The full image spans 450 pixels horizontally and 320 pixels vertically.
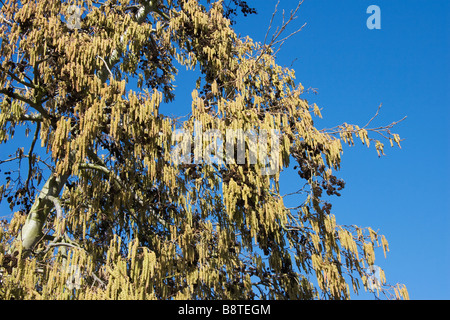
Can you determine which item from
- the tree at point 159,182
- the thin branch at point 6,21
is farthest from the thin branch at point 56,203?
the thin branch at point 6,21

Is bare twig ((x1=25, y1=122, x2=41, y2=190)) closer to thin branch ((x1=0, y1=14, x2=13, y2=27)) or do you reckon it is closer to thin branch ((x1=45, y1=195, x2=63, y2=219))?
thin branch ((x1=45, y1=195, x2=63, y2=219))

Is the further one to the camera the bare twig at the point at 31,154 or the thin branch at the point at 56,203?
the bare twig at the point at 31,154

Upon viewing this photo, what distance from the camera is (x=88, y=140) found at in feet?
16.1

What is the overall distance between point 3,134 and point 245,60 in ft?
12.7

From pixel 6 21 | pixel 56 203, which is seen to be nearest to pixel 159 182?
pixel 56 203

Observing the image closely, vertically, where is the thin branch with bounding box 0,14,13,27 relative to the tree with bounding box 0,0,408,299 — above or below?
above

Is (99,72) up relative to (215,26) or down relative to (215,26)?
down

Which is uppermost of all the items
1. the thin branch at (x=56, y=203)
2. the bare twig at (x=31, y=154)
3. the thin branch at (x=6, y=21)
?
the thin branch at (x=6, y=21)

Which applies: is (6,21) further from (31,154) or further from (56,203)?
(56,203)

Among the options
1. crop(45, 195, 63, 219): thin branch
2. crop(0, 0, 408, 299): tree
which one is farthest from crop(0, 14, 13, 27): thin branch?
crop(45, 195, 63, 219): thin branch

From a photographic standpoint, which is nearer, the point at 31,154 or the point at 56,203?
the point at 56,203

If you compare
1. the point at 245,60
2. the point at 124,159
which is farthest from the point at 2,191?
the point at 245,60

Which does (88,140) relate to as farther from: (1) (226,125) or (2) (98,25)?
(2) (98,25)

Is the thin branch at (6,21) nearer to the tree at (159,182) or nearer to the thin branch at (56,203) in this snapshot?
the tree at (159,182)
